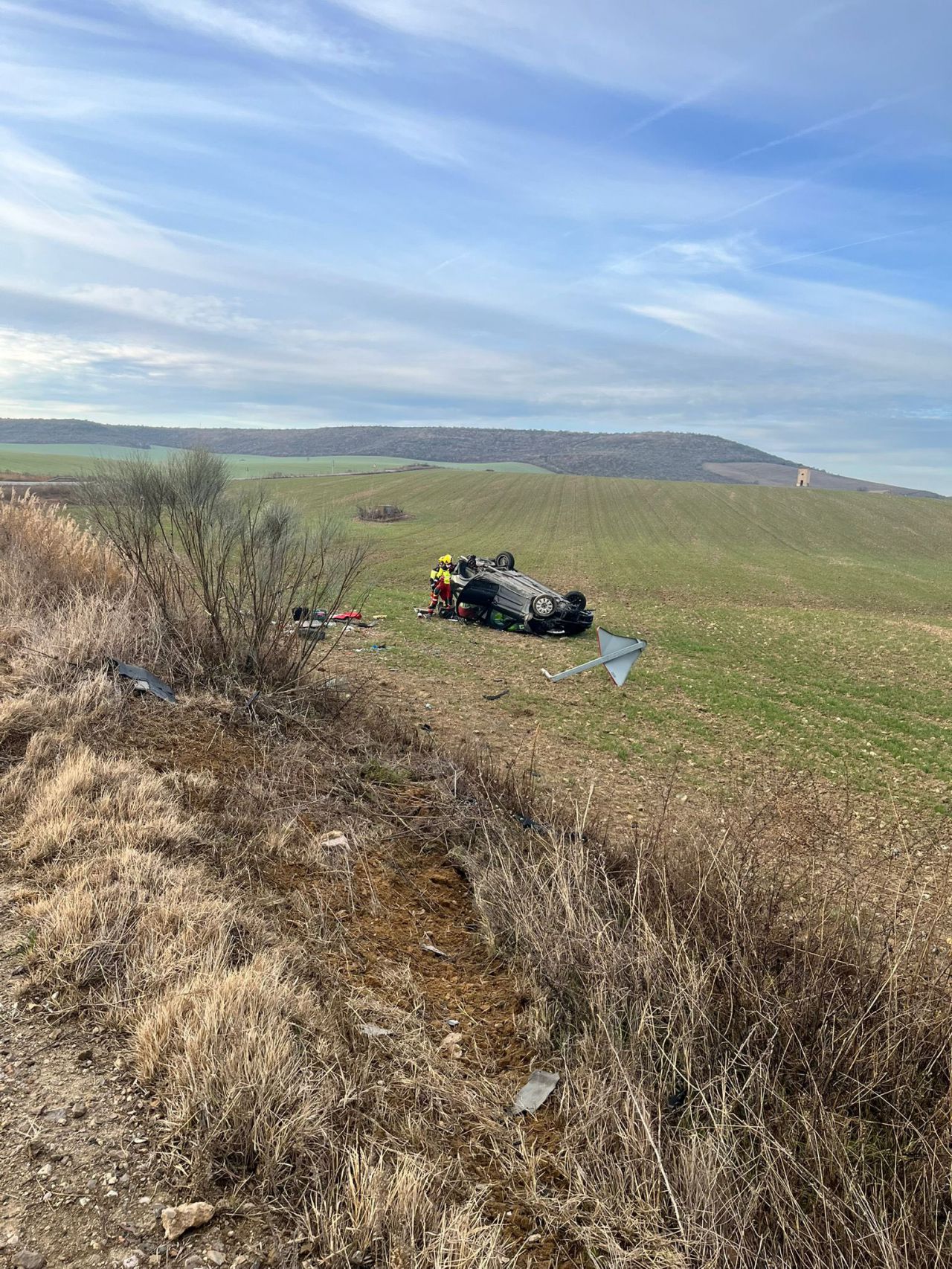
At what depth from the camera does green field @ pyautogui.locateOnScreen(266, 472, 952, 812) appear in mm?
9547

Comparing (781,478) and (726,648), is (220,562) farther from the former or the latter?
(781,478)

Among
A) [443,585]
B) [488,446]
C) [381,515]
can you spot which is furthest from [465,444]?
[443,585]

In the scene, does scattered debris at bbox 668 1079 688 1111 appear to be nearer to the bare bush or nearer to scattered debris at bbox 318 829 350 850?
scattered debris at bbox 318 829 350 850

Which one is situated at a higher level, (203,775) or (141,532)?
(141,532)

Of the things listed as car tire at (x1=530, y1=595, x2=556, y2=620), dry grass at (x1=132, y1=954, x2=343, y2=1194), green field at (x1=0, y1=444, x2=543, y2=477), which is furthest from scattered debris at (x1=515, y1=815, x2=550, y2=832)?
green field at (x1=0, y1=444, x2=543, y2=477)

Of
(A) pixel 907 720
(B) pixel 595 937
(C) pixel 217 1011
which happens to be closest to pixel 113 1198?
(C) pixel 217 1011

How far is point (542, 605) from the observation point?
15852 millimetres

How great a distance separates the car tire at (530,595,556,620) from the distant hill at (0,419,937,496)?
357 feet

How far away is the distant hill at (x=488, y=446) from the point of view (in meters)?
132

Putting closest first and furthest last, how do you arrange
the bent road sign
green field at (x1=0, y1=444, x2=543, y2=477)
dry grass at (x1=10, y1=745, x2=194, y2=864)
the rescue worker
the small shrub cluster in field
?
dry grass at (x1=10, y1=745, x2=194, y2=864), the bent road sign, the rescue worker, the small shrub cluster in field, green field at (x1=0, y1=444, x2=543, y2=477)

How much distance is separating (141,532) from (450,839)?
19.8 feet

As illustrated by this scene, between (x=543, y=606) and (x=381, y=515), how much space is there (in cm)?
3549

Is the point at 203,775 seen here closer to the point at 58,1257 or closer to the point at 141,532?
the point at 58,1257

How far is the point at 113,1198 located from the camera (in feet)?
6.92
